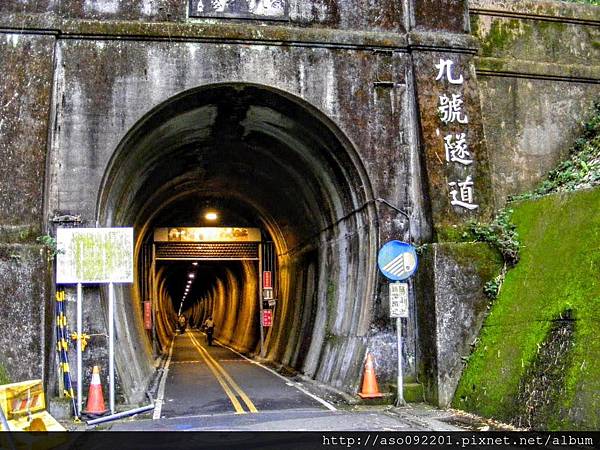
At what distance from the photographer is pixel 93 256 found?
10539 millimetres

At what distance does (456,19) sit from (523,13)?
167 centimetres

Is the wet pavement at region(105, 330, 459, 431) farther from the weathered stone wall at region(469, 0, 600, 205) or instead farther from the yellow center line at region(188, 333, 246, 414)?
the weathered stone wall at region(469, 0, 600, 205)

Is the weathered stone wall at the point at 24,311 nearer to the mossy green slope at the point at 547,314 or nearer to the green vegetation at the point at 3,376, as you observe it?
the green vegetation at the point at 3,376

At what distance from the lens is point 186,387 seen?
1463 cm

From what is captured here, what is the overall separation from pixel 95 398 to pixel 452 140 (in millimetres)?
7040

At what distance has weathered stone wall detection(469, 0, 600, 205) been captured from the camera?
41.9ft

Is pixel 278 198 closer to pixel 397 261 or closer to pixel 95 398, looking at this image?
pixel 397 261

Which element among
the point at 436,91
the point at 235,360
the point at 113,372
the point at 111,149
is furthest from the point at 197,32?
the point at 235,360

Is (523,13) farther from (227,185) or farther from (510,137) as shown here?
(227,185)

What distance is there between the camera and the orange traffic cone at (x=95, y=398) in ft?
32.5

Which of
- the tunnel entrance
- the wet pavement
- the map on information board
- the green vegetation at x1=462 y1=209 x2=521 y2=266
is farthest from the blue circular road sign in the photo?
the tunnel entrance

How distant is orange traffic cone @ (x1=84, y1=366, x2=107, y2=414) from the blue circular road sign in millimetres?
4567

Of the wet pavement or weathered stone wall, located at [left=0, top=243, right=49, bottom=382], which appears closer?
the wet pavement

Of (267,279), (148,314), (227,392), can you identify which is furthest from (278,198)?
(148,314)
